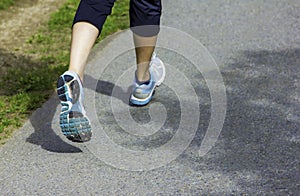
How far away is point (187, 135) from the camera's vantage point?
4.05 m

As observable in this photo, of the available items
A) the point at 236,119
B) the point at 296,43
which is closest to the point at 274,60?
the point at 296,43

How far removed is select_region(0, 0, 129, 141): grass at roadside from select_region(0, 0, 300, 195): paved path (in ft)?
0.43

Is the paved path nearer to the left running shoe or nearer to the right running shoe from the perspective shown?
the right running shoe

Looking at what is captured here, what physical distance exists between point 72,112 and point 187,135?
86 cm

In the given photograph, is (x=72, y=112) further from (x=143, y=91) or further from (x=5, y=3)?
(x=5, y=3)

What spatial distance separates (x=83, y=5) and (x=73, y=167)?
3.01 ft

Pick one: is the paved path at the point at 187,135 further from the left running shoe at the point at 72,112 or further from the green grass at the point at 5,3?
the green grass at the point at 5,3

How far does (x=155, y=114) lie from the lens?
172 inches

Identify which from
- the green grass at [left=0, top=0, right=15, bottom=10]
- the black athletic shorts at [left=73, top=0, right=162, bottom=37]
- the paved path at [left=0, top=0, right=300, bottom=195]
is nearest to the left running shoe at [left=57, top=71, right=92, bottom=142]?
the paved path at [left=0, top=0, right=300, bottom=195]

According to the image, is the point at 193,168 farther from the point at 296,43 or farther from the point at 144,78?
the point at 296,43

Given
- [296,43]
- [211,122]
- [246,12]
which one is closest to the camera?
[211,122]

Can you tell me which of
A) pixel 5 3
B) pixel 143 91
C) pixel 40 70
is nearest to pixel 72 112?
pixel 143 91

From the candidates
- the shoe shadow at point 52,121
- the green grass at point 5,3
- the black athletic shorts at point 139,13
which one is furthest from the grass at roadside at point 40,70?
the black athletic shorts at point 139,13

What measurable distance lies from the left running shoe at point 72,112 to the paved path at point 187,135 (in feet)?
0.83
